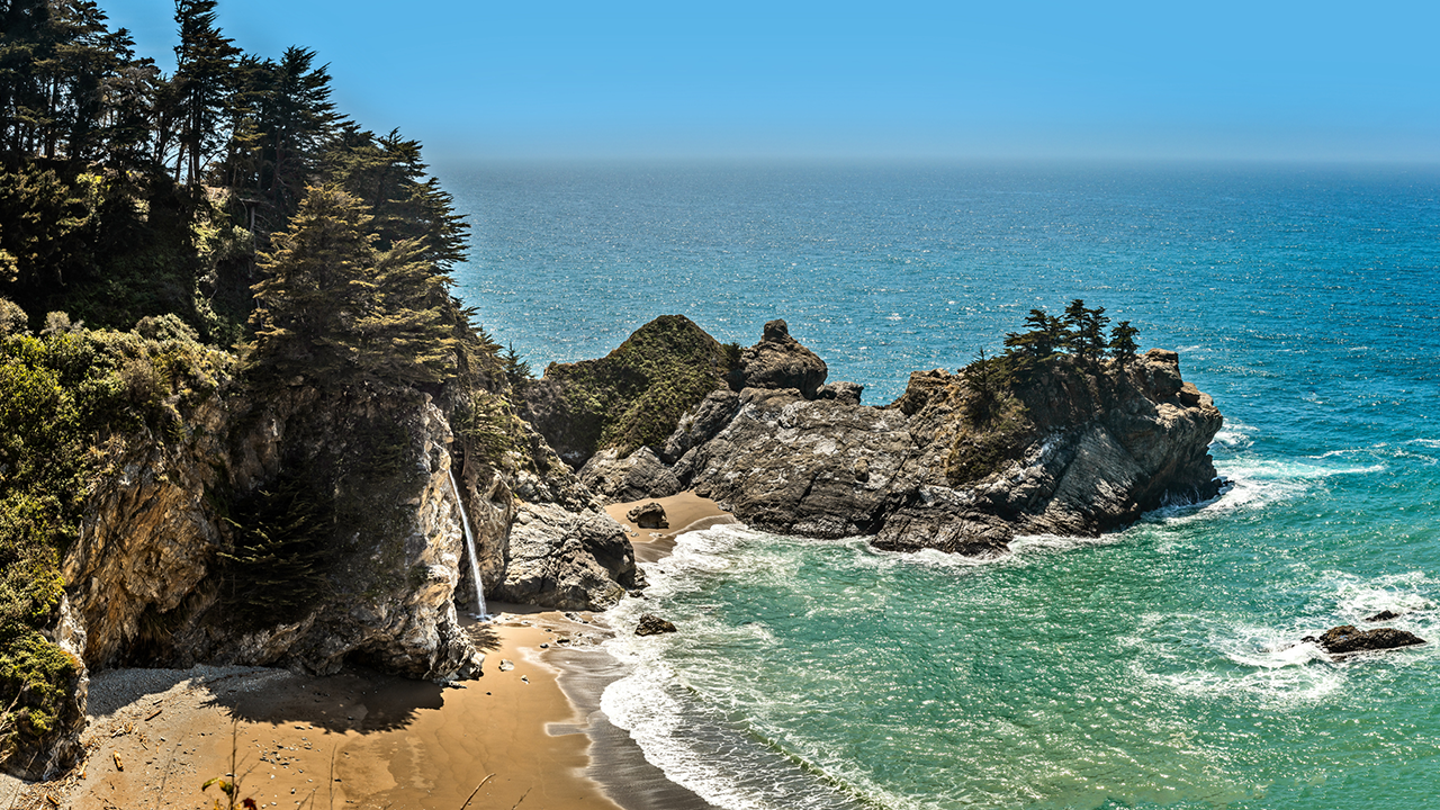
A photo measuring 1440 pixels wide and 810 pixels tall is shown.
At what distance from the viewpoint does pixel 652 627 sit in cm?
3856

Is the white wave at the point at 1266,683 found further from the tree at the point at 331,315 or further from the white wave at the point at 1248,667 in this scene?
the tree at the point at 331,315

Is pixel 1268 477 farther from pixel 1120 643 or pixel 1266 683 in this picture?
pixel 1266 683

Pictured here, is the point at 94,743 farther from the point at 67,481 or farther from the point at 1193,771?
the point at 1193,771

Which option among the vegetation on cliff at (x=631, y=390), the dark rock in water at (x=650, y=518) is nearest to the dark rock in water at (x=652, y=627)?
the dark rock in water at (x=650, y=518)

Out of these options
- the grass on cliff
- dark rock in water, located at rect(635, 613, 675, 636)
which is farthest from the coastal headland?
dark rock in water, located at rect(635, 613, 675, 636)

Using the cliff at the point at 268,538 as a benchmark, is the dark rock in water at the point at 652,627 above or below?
below

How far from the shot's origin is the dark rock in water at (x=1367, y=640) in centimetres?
A: 3659

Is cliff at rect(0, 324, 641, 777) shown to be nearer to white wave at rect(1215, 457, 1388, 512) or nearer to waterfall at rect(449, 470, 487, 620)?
waterfall at rect(449, 470, 487, 620)

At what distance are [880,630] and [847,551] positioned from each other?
9448mm

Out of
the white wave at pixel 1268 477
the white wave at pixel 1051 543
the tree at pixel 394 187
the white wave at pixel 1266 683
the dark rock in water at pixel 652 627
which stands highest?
Answer: the tree at pixel 394 187

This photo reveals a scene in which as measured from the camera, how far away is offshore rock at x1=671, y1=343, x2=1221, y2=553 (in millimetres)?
49969

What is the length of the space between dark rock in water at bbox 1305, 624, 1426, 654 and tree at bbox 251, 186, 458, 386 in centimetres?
3455

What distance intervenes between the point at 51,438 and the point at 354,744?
11.1 m

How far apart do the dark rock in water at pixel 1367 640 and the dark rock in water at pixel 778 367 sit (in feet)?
104
